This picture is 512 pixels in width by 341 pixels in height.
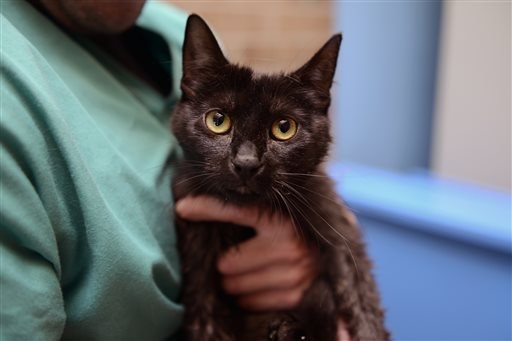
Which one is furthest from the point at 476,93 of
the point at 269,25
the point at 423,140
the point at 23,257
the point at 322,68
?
the point at 23,257

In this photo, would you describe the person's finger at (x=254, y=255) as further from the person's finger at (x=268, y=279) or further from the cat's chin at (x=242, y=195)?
the cat's chin at (x=242, y=195)

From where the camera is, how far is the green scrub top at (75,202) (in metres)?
0.63

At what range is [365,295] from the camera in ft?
3.30

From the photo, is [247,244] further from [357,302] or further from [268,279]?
[357,302]

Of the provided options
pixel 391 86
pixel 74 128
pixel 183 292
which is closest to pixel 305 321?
pixel 183 292

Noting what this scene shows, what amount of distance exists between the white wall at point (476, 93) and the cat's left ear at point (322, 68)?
3.52 ft

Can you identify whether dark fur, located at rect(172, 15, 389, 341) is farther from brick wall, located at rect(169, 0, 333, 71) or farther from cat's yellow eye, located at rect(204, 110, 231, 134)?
brick wall, located at rect(169, 0, 333, 71)

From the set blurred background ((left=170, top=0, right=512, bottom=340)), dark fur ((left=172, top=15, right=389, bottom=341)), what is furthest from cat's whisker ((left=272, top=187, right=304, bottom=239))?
blurred background ((left=170, top=0, right=512, bottom=340))

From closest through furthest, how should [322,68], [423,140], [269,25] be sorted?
[322,68] → [423,140] → [269,25]

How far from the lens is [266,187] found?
2.77 feet

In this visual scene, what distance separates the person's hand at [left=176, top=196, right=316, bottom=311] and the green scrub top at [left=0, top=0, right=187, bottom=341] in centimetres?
9

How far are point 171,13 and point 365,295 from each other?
83 centimetres

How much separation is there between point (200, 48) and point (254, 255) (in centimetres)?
41

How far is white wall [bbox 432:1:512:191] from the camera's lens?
179cm
